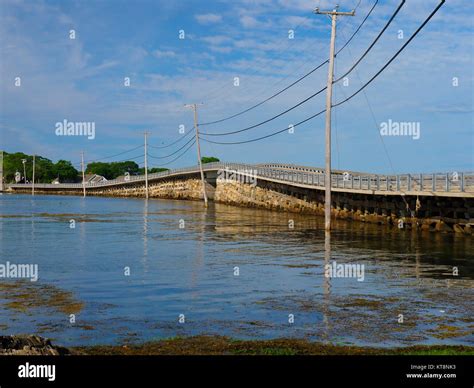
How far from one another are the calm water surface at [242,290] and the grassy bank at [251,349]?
0.86 metres

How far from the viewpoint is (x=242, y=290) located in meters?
19.5

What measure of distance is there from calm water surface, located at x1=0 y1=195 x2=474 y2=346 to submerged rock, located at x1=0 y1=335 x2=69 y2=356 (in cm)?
216

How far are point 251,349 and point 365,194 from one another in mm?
42189

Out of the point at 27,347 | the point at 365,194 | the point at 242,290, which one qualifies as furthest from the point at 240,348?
the point at 365,194

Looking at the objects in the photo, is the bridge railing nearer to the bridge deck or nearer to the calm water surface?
the bridge deck

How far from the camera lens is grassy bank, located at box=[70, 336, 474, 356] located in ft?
35.4

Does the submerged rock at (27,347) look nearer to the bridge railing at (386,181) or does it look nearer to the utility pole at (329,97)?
the bridge railing at (386,181)

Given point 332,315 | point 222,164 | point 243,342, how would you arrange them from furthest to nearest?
1. point 222,164
2. point 332,315
3. point 243,342

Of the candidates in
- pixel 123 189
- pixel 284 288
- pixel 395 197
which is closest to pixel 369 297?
pixel 284 288

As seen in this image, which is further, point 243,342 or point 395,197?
point 395,197

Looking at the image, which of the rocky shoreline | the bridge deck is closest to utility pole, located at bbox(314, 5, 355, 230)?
the bridge deck

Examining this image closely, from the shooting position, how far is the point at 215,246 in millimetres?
34250
